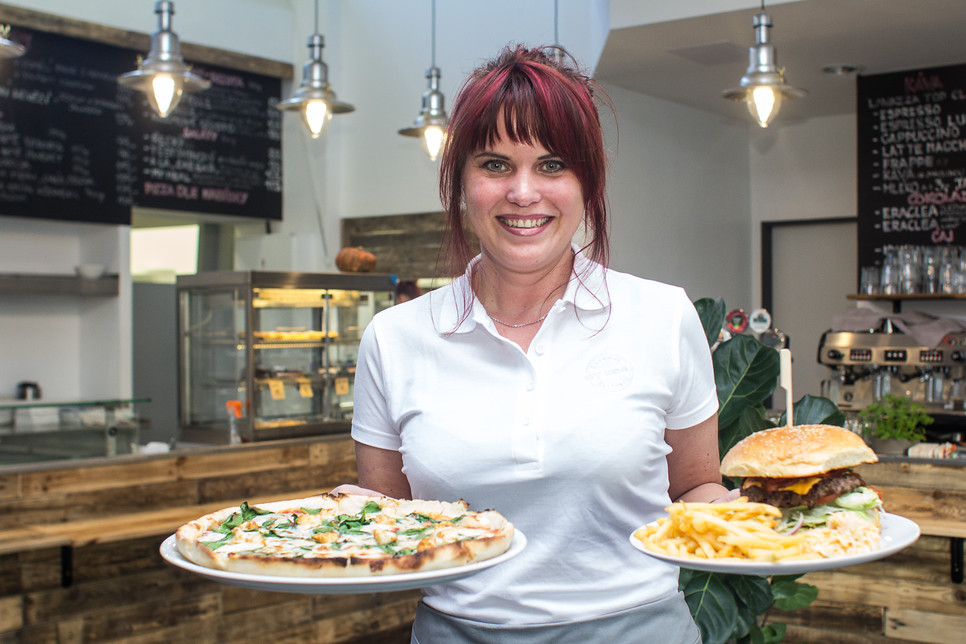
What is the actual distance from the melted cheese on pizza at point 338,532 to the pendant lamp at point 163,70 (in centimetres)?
294

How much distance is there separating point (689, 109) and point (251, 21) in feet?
10.3

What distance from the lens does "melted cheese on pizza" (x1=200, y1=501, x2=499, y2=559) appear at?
1.22 metres

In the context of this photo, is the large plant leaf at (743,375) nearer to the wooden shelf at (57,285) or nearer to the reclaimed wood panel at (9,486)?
the reclaimed wood panel at (9,486)

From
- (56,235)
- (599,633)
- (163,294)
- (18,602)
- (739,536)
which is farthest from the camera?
(163,294)

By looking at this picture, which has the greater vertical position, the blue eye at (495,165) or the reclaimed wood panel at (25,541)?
the blue eye at (495,165)

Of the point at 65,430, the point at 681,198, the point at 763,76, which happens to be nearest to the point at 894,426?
the point at 763,76

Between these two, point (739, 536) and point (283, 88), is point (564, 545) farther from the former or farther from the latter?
point (283, 88)

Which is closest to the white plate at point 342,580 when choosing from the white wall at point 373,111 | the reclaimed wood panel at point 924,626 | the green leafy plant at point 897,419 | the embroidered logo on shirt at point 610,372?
the embroidered logo on shirt at point 610,372

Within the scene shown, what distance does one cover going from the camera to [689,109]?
696 cm

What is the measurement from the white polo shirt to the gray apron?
0.01 m

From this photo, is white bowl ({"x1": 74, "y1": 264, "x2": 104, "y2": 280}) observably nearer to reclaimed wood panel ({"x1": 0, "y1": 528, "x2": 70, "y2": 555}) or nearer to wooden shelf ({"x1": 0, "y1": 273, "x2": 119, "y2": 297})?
wooden shelf ({"x1": 0, "y1": 273, "x2": 119, "y2": 297})

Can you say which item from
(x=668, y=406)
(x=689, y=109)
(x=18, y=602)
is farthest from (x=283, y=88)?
(x=668, y=406)

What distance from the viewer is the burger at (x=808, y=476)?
4.46 ft

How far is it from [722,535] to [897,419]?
356 centimetres
